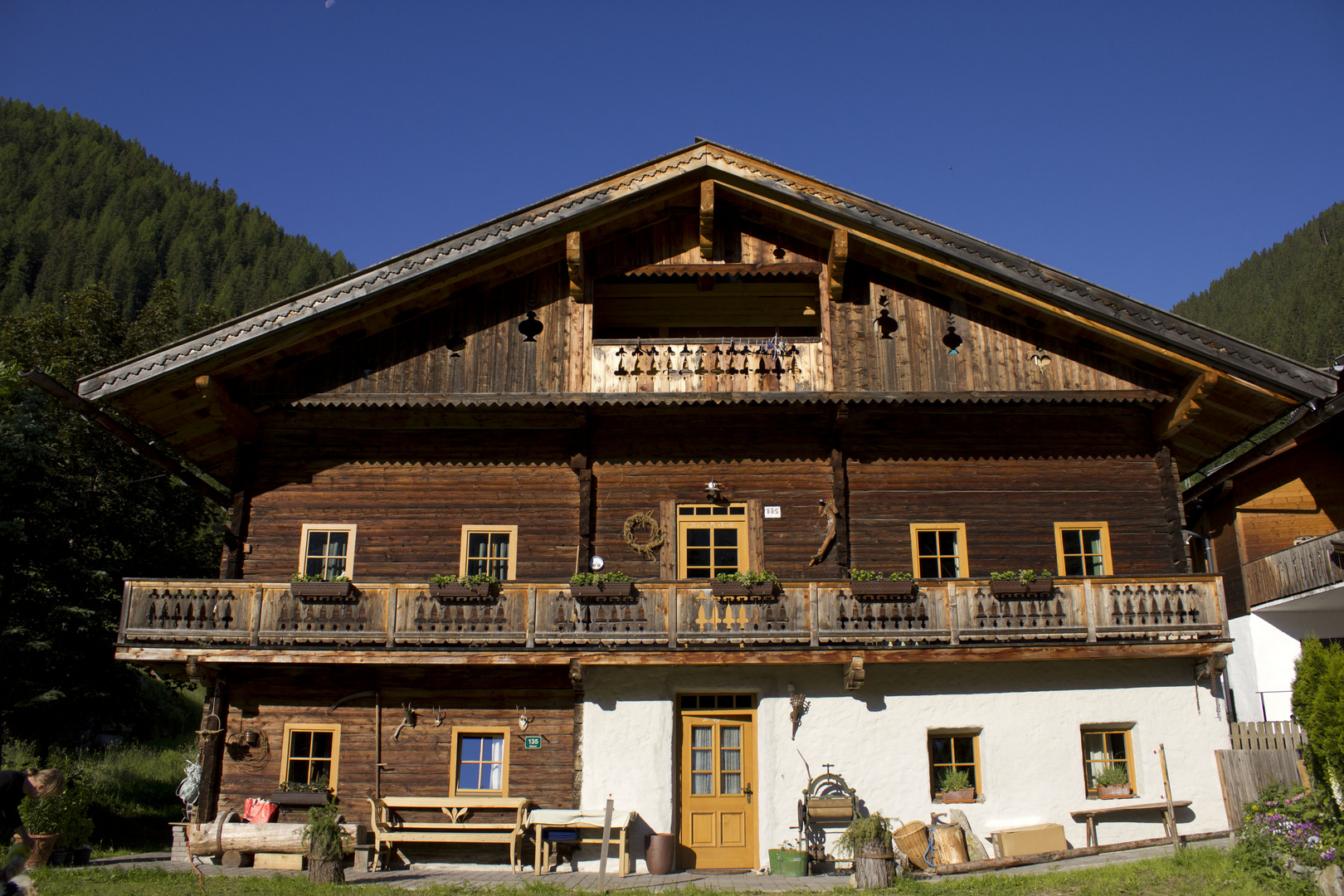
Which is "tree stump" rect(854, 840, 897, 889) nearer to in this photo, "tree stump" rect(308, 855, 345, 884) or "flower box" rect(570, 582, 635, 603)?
"flower box" rect(570, 582, 635, 603)

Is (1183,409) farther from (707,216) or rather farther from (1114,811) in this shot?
(707,216)

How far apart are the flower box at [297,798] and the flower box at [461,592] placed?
3.90 metres

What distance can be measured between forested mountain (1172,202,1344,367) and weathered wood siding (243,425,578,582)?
5295cm

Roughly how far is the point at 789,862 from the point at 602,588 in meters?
5.06

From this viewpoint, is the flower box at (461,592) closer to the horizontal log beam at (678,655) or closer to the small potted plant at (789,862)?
the horizontal log beam at (678,655)

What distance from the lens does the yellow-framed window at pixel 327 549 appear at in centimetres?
1842

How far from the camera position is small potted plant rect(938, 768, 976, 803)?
16031mm

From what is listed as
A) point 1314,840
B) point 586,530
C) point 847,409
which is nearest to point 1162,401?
point 847,409

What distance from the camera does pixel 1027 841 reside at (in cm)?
1568

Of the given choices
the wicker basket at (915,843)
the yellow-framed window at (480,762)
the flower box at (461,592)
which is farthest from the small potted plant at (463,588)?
the wicker basket at (915,843)

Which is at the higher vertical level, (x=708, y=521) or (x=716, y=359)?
(x=716, y=359)

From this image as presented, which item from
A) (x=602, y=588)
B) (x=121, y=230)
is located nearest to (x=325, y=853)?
(x=602, y=588)

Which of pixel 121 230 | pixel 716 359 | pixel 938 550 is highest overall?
pixel 121 230

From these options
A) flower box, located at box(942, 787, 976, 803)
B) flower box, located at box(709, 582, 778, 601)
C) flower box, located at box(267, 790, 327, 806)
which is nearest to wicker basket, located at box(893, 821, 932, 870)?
flower box, located at box(942, 787, 976, 803)
